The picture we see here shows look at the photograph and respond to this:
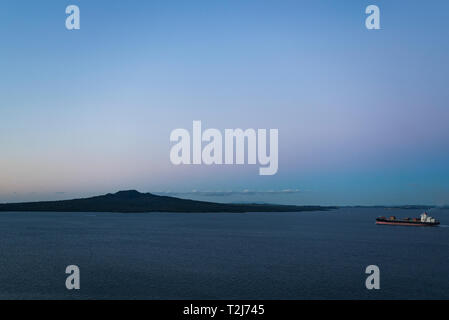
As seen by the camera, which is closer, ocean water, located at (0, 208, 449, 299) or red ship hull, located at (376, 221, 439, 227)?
ocean water, located at (0, 208, 449, 299)

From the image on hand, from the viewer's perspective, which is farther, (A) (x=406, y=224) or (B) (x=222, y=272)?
(A) (x=406, y=224)

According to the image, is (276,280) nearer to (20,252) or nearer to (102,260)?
(102,260)

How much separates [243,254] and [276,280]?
884 inches

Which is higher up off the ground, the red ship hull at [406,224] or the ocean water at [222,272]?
the ocean water at [222,272]

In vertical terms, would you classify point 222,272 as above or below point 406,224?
above

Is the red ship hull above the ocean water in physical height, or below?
below

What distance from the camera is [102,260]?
59.2 metres

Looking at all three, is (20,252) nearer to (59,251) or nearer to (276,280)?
(59,251)

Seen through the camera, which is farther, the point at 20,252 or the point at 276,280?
the point at 20,252

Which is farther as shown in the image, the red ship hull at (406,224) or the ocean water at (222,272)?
the red ship hull at (406,224)

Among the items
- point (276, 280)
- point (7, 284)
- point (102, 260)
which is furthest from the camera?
point (102, 260)
